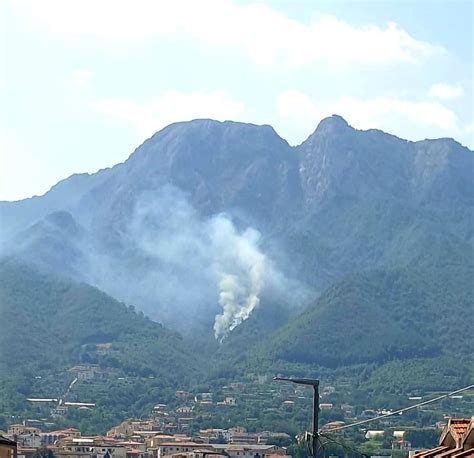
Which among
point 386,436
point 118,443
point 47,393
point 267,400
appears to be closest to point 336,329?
point 267,400

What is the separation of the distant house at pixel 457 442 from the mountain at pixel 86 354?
5286 inches

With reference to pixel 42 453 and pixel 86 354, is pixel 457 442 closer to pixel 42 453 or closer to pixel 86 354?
pixel 42 453

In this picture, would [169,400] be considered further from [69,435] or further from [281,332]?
[69,435]

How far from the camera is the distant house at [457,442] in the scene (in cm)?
2074

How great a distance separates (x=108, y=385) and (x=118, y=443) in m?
56.5

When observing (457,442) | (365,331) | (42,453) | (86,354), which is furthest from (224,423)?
(457,442)

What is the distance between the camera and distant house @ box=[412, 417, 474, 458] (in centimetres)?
2074

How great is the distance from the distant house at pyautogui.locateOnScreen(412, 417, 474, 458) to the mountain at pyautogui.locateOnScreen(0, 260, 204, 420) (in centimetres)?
13427

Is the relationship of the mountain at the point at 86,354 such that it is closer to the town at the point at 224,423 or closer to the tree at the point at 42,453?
the town at the point at 224,423

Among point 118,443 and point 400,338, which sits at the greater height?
point 400,338

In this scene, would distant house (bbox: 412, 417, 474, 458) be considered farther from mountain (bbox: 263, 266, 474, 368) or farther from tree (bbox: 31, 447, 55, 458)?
mountain (bbox: 263, 266, 474, 368)

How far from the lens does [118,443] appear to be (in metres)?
116

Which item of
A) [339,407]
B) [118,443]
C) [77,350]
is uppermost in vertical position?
[77,350]

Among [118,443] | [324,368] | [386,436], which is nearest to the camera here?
[118,443]
